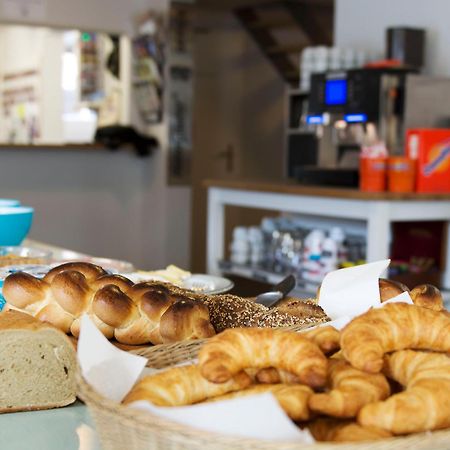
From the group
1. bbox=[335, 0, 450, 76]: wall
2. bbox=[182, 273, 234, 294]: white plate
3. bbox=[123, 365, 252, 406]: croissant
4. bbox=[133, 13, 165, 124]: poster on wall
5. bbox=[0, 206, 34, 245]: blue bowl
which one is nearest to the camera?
bbox=[123, 365, 252, 406]: croissant

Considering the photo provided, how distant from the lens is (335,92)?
487 centimetres

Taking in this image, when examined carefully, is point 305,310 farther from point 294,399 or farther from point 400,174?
point 400,174

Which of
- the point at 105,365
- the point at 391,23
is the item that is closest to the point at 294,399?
the point at 105,365

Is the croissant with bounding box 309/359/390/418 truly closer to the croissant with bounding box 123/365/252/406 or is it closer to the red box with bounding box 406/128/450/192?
the croissant with bounding box 123/365/252/406

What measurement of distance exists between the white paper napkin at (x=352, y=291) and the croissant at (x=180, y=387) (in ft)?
1.21

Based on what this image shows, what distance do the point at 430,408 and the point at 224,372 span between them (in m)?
0.20

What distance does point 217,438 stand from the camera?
2.48ft

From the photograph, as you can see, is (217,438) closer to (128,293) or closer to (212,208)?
(128,293)

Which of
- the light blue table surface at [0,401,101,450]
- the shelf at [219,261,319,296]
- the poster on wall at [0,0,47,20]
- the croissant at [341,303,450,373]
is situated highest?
the poster on wall at [0,0,47,20]

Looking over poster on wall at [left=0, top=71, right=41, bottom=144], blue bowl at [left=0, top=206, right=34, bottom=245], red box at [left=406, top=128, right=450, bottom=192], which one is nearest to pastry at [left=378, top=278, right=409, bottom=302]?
blue bowl at [left=0, top=206, right=34, bottom=245]

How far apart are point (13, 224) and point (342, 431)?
1.76 metres

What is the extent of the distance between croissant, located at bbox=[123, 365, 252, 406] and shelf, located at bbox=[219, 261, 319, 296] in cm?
311

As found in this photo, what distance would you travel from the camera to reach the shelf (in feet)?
13.3

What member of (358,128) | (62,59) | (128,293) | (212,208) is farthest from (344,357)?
(62,59)
